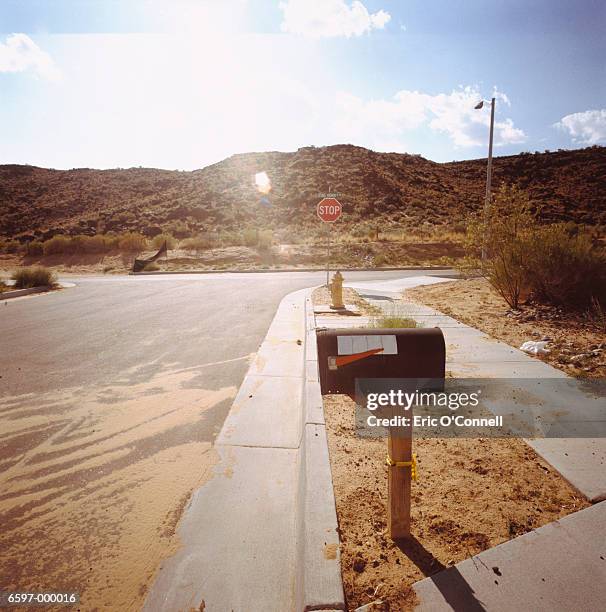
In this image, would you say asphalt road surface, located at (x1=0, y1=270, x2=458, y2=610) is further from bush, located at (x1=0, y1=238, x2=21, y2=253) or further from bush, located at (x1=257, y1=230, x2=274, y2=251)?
bush, located at (x1=0, y1=238, x2=21, y2=253)

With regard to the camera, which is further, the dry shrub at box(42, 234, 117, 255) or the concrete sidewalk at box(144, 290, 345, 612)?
the dry shrub at box(42, 234, 117, 255)

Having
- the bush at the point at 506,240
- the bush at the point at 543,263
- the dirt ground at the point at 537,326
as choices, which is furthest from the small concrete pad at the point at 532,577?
the bush at the point at 506,240

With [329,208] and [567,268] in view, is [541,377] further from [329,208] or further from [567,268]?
[329,208]

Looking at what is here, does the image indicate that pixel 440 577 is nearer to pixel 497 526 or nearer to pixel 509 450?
pixel 497 526

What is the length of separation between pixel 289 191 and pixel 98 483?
54247 millimetres

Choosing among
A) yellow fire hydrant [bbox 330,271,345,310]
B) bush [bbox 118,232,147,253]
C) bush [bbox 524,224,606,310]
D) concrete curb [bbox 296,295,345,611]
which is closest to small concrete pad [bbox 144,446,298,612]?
concrete curb [bbox 296,295,345,611]

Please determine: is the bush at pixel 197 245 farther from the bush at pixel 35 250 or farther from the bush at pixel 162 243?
the bush at pixel 35 250

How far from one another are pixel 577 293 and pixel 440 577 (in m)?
8.27

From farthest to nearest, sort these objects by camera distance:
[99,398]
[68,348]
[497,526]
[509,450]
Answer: [68,348] → [99,398] → [509,450] → [497,526]

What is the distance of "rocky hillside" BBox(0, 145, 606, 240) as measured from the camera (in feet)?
154

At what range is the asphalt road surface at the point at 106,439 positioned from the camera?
8.51ft

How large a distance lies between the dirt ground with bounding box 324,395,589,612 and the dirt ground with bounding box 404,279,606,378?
2625 mm

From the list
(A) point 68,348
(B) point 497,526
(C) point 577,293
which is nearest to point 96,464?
(B) point 497,526

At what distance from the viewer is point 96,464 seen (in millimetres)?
3639
